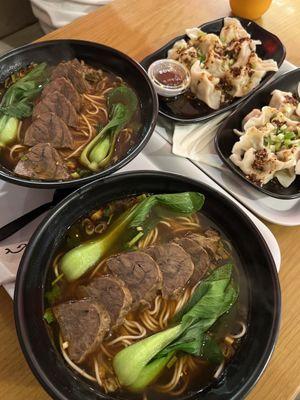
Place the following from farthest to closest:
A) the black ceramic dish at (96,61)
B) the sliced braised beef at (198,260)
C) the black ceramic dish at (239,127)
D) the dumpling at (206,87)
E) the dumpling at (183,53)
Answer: the dumpling at (183,53) → the dumpling at (206,87) → the black ceramic dish at (239,127) → the black ceramic dish at (96,61) → the sliced braised beef at (198,260)

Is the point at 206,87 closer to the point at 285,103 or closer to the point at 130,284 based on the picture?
the point at 285,103

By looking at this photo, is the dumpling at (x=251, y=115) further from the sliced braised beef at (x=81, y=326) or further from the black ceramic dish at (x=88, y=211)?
the sliced braised beef at (x=81, y=326)

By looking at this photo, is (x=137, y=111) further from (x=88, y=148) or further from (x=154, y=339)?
(x=154, y=339)

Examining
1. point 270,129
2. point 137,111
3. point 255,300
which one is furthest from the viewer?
point 270,129

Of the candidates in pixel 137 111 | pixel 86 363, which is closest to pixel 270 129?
pixel 137 111

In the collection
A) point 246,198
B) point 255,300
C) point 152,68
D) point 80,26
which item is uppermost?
point 80,26

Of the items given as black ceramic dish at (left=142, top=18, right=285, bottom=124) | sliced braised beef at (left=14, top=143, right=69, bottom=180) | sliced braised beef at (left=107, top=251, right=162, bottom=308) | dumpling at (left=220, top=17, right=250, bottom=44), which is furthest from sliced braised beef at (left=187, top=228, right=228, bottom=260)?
dumpling at (left=220, top=17, right=250, bottom=44)

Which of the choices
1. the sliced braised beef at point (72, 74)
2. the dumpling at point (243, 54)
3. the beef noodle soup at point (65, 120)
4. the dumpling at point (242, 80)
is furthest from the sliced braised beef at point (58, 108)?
the dumpling at point (243, 54)
